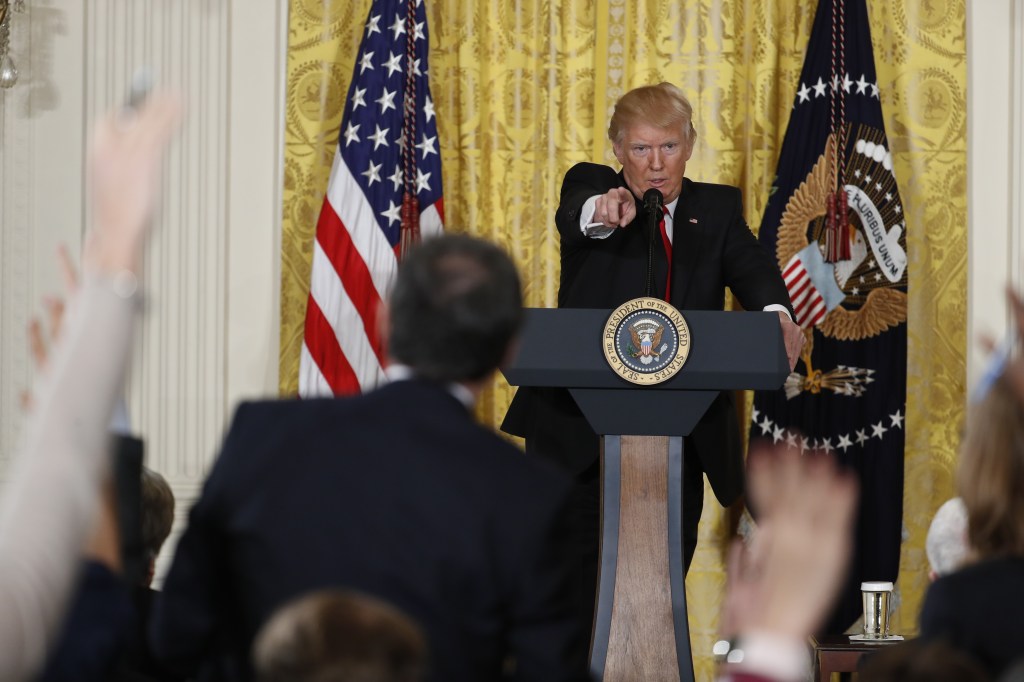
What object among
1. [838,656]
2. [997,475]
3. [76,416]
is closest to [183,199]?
[838,656]

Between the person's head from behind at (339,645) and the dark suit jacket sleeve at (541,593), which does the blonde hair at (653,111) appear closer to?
the dark suit jacket sleeve at (541,593)

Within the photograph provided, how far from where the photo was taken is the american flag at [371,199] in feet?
18.5

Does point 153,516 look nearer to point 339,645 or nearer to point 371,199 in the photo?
point 339,645

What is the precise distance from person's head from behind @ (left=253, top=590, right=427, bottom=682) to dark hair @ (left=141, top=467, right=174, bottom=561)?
49.2 inches

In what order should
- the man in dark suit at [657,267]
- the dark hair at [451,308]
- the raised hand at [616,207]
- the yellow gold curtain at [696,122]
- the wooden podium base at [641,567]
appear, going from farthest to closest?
the yellow gold curtain at [696,122], the man in dark suit at [657,267], the raised hand at [616,207], the wooden podium base at [641,567], the dark hair at [451,308]

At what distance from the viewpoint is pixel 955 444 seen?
5977 mm

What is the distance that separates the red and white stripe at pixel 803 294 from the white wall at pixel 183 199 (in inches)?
88.0

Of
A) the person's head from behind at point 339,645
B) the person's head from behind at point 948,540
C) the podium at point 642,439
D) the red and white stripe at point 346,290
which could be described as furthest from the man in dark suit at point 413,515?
the red and white stripe at point 346,290

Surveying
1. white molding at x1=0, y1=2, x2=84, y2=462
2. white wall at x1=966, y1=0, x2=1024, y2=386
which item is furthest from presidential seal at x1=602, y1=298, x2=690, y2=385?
white molding at x1=0, y1=2, x2=84, y2=462

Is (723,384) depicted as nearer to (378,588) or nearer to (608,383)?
(608,383)

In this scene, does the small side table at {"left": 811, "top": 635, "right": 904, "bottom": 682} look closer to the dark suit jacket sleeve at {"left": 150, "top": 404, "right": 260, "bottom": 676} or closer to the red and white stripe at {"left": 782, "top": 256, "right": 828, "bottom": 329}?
the red and white stripe at {"left": 782, "top": 256, "right": 828, "bottom": 329}

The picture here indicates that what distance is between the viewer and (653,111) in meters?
4.53

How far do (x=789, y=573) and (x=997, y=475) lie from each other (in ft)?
2.29

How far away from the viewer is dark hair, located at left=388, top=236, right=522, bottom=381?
2031 millimetres
